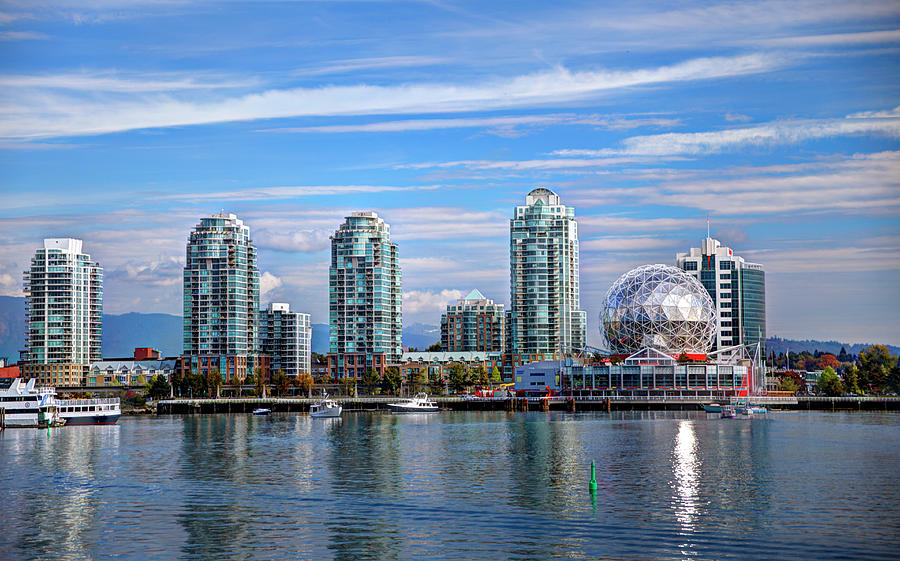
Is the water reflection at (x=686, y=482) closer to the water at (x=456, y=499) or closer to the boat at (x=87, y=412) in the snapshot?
the water at (x=456, y=499)

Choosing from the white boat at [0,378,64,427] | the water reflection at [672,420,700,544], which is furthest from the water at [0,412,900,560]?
the white boat at [0,378,64,427]

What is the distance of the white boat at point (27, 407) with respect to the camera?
487 ft

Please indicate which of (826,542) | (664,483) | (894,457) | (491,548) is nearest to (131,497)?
(491,548)

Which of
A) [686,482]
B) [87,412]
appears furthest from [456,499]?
[87,412]

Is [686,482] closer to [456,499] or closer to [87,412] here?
[456,499]

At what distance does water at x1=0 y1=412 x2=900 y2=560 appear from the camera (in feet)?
160

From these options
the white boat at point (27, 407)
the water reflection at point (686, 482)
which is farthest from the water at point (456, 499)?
the white boat at point (27, 407)

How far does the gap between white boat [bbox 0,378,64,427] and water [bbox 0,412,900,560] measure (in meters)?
36.8

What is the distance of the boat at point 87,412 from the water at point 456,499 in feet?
141

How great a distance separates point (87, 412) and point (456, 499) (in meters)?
111

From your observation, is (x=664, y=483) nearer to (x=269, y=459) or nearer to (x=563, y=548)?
(x=563, y=548)

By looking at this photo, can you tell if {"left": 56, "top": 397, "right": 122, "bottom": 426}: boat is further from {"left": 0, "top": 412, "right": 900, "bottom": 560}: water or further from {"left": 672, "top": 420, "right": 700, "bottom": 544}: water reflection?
{"left": 672, "top": 420, "right": 700, "bottom": 544}: water reflection

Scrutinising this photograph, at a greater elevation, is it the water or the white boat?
the white boat

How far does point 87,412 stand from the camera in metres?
158
